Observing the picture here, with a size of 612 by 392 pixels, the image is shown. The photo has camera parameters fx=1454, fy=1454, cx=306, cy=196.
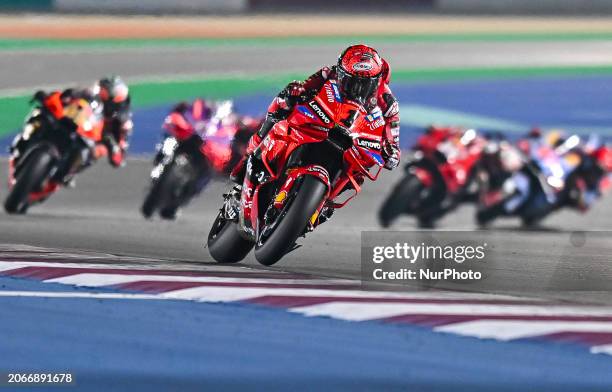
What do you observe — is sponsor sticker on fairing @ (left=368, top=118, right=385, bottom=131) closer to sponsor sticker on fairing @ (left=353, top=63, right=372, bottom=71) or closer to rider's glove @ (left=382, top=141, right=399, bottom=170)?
rider's glove @ (left=382, top=141, right=399, bottom=170)

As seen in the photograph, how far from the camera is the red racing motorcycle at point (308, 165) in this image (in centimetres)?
812

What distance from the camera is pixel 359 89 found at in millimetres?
8398

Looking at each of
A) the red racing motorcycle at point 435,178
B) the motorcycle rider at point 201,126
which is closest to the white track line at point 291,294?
the motorcycle rider at point 201,126

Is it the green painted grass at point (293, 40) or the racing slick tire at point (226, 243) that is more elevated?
the green painted grass at point (293, 40)

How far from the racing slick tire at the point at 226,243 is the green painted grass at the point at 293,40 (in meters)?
16.6

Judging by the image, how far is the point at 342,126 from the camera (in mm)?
8297

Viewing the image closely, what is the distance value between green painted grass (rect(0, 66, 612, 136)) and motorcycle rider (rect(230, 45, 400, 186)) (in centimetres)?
875

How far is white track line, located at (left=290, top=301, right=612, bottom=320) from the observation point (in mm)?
7703

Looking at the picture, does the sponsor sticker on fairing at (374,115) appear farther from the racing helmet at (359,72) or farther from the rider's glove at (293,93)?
the rider's glove at (293,93)

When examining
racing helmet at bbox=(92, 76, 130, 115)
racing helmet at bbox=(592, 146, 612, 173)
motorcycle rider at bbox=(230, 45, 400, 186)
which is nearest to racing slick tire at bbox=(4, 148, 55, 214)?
racing helmet at bbox=(92, 76, 130, 115)

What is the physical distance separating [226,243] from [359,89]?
1.60 meters

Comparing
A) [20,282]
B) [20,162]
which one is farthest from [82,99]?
[20,282]

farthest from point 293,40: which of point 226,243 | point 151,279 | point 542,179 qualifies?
point 151,279

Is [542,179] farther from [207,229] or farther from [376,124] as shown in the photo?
[376,124]
